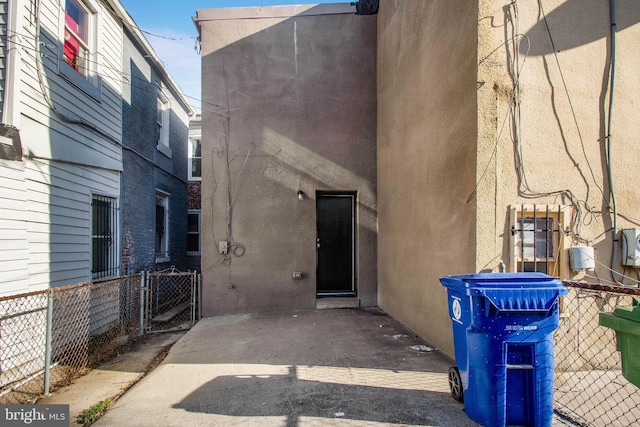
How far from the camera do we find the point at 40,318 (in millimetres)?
4594

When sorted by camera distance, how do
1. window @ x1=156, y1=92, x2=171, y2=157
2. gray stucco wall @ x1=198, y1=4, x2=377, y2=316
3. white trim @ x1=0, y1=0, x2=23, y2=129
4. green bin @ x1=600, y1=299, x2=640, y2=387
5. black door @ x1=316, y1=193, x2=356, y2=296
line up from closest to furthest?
green bin @ x1=600, y1=299, x2=640, y2=387 → white trim @ x1=0, y1=0, x2=23, y2=129 → gray stucco wall @ x1=198, y1=4, x2=377, y2=316 → black door @ x1=316, y1=193, x2=356, y2=296 → window @ x1=156, y1=92, x2=171, y2=157

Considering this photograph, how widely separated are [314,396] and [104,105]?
6.41m

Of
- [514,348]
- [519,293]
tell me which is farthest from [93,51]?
[514,348]

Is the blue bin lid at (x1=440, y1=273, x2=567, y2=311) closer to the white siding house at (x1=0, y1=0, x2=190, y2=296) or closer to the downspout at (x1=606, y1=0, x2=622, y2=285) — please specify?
the downspout at (x1=606, y1=0, x2=622, y2=285)

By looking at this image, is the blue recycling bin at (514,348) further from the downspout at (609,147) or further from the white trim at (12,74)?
the white trim at (12,74)

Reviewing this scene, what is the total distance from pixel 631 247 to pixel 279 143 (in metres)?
5.55

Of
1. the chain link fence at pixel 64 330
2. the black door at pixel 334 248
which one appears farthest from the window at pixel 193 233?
the black door at pixel 334 248

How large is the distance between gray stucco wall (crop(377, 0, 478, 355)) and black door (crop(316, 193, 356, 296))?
759 mm

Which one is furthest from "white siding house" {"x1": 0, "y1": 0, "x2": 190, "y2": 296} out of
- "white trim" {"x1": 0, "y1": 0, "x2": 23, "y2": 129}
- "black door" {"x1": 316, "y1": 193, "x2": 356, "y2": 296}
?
"black door" {"x1": 316, "y1": 193, "x2": 356, "y2": 296}

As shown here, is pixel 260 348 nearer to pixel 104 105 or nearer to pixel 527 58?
pixel 527 58

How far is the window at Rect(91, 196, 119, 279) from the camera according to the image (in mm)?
6258

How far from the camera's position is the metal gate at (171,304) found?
6.54m

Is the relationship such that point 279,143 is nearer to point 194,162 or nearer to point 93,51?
point 93,51

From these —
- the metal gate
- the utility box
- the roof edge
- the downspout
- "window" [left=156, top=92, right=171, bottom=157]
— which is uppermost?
the roof edge
